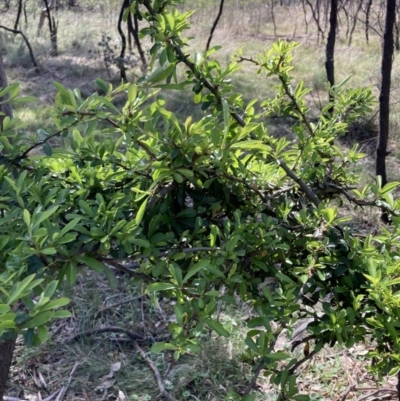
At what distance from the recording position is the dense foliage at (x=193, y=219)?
36.7 inches

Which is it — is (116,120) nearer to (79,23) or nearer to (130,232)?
(130,232)

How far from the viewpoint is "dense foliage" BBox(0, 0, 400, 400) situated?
3.06 feet

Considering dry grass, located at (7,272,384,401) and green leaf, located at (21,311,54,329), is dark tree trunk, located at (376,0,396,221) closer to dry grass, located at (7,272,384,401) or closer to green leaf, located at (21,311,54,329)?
dry grass, located at (7,272,384,401)

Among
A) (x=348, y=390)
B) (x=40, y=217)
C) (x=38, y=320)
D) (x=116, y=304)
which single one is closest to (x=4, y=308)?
(x=38, y=320)

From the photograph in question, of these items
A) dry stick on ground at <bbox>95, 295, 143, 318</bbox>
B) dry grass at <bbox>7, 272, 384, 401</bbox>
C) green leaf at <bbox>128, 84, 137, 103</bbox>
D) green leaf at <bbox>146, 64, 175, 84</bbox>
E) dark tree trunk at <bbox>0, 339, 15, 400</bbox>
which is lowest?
dry grass at <bbox>7, 272, 384, 401</bbox>

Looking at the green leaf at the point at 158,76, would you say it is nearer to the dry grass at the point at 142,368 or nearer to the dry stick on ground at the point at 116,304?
the dry grass at the point at 142,368

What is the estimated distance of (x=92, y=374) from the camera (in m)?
2.24

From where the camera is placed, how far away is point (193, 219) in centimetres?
109

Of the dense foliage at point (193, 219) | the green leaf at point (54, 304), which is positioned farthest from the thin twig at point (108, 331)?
the green leaf at point (54, 304)

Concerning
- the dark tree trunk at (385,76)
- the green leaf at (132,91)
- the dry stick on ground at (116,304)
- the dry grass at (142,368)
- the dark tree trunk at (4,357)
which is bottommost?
the dry grass at (142,368)

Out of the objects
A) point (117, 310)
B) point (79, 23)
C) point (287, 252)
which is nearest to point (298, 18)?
point (79, 23)

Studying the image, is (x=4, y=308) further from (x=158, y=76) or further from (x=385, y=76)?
(x=385, y=76)

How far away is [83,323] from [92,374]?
1.08 ft

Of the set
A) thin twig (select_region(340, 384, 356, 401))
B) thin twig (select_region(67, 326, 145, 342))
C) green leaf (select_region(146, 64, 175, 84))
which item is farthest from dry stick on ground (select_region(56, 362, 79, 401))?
green leaf (select_region(146, 64, 175, 84))
